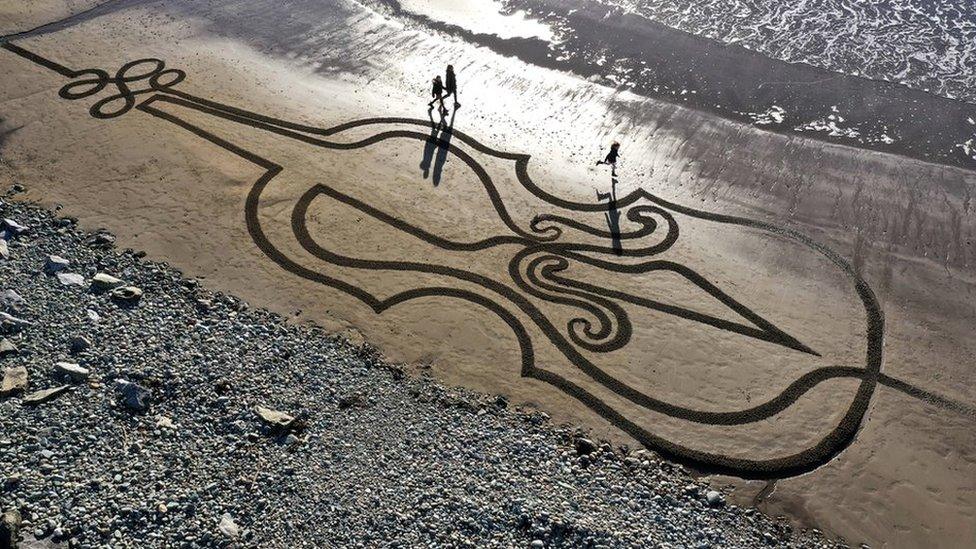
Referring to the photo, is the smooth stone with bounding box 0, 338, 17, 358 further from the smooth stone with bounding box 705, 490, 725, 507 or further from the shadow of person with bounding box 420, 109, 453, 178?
the smooth stone with bounding box 705, 490, 725, 507

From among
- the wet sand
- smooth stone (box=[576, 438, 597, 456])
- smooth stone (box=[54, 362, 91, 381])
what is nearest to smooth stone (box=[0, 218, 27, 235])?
the wet sand

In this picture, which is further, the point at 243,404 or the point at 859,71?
the point at 859,71

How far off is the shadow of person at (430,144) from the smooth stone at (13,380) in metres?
13.9

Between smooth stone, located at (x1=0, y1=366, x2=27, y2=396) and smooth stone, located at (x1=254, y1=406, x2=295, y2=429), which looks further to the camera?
smooth stone, located at (x1=254, y1=406, x2=295, y2=429)

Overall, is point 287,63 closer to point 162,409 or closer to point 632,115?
point 632,115

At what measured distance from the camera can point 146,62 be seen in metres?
29.9

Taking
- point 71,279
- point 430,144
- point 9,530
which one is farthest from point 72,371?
point 430,144

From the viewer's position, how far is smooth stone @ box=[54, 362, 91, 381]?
1697 centimetres

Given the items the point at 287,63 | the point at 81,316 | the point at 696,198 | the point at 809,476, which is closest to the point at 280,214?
the point at 81,316

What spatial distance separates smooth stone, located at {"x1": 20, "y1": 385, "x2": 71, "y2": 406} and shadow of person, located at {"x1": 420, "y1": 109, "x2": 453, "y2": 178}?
44.4ft

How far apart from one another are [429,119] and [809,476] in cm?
1903

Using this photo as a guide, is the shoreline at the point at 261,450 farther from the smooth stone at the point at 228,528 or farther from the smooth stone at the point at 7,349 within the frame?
the smooth stone at the point at 7,349

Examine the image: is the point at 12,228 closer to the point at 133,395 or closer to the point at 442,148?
the point at 133,395

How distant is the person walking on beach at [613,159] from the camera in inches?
961
